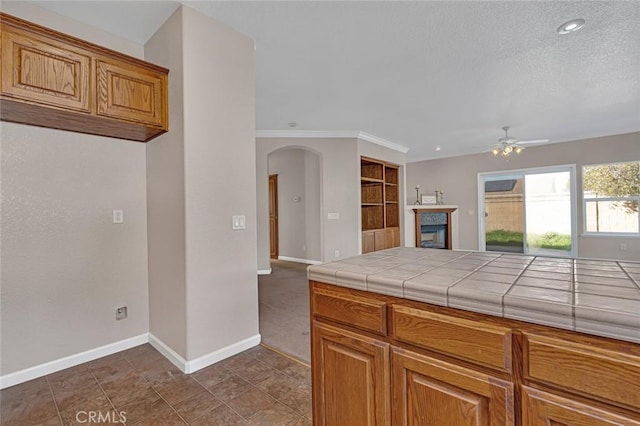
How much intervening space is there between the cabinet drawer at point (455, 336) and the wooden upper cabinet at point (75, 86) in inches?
83.1

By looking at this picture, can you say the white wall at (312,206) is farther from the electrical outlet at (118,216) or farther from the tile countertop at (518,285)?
the tile countertop at (518,285)

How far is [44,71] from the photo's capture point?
1748mm

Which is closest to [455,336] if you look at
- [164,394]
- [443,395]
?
[443,395]

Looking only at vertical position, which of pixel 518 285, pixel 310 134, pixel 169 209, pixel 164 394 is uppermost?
pixel 310 134

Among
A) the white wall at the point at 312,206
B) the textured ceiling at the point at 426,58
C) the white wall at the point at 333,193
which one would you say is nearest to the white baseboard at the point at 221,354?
the textured ceiling at the point at 426,58

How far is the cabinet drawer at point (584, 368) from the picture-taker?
0.64 m

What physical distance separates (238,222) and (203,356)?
39.0 inches

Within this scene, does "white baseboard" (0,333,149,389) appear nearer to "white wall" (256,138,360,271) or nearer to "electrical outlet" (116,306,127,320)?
"electrical outlet" (116,306,127,320)

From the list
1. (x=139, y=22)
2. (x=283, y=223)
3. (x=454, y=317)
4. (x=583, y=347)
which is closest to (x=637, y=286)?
(x=583, y=347)

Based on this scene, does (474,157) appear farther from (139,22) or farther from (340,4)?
(139,22)

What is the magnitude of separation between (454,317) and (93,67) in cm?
249

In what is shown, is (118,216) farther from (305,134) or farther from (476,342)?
(305,134)

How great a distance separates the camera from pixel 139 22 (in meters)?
2.18

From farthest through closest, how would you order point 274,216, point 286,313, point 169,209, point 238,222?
1. point 274,216
2. point 286,313
3. point 238,222
4. point 169,209
